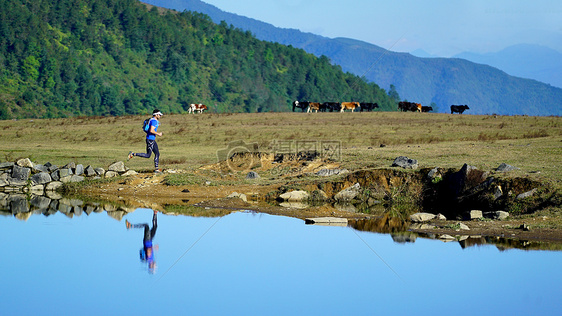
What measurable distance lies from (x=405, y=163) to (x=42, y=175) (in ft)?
40.1

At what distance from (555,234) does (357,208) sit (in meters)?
6.28

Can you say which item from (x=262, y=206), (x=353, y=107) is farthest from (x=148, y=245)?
(x=353, y=107)

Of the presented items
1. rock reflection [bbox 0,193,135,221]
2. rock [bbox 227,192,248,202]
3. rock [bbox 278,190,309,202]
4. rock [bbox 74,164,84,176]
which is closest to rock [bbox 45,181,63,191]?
rock [bbox 74,164,84,176]

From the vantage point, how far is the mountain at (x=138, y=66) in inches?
4614

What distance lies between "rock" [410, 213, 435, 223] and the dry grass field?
3.54m

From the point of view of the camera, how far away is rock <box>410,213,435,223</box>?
59.7 ft

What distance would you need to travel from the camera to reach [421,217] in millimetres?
18281

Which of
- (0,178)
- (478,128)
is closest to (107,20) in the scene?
(478,128)

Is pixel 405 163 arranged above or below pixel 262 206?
above

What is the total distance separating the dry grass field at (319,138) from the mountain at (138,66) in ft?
158

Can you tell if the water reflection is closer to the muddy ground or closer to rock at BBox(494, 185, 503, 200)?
the muddy ground

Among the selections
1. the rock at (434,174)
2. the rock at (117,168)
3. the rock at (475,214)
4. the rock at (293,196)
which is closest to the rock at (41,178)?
the rock at (117,168)

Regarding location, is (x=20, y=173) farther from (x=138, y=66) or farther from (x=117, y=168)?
(x=138, y=66)

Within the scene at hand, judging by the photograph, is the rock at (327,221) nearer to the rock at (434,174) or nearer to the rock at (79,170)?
the rock at (434,174)
